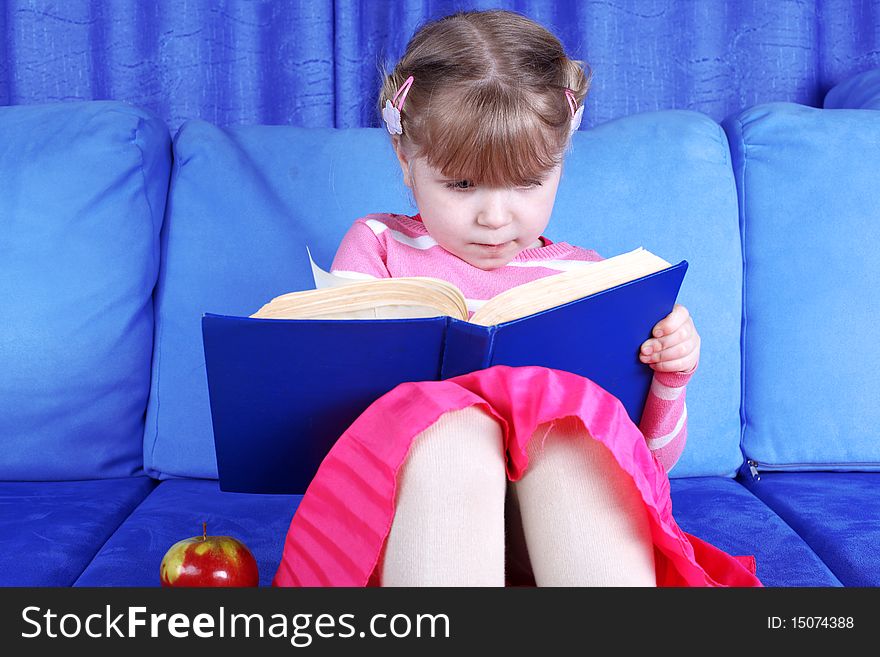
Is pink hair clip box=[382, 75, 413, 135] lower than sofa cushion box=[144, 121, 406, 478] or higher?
higher

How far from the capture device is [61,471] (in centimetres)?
140

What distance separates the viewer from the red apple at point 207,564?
3.11ft

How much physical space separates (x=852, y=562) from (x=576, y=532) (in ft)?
1.51

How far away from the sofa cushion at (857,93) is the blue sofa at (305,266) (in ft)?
0.56

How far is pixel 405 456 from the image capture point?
30.5 inches

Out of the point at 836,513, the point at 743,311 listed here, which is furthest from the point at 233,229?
the point at 836,513

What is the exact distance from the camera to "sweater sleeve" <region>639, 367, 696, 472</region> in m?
1.06

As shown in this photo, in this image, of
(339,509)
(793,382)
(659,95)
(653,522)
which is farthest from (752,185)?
(339,509)

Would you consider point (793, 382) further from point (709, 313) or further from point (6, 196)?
point (6, 196)

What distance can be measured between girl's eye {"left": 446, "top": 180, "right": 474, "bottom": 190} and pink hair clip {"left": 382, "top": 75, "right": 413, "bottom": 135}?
0.12m

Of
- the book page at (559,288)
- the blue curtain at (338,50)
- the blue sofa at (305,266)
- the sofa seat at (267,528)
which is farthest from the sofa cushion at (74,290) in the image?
the book page at (559,288)

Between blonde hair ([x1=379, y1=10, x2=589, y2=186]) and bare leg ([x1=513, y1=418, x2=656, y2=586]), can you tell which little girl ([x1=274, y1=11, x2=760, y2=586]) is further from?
blonde hair ([x1=379, y1=10, x2=589, y2=186])

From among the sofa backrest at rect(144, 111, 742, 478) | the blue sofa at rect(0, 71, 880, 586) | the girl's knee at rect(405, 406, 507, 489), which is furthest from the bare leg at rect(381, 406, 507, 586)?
the sofa backrest at rect(144, 111, 742, 478)

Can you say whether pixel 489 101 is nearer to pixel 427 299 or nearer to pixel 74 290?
pixel 427 299
